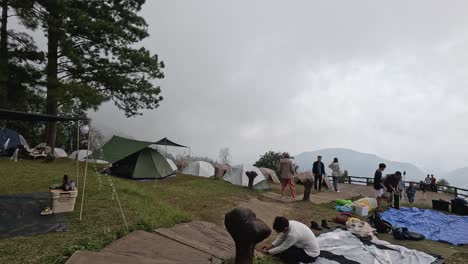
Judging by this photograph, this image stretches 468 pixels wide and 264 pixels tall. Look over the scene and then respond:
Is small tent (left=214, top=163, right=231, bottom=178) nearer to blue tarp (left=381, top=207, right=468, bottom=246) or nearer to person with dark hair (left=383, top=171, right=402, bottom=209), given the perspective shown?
person with dark hair (left=383, top=171, right=402, bottom=209)

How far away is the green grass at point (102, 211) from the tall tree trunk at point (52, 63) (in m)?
3.77

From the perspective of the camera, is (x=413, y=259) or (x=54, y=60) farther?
(x=54, y=60)

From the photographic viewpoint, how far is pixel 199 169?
17.8 m

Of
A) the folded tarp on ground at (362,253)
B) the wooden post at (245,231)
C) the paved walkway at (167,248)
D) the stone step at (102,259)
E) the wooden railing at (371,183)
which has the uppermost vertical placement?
the wooden post at (245,231)

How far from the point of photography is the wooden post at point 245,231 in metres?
2.83

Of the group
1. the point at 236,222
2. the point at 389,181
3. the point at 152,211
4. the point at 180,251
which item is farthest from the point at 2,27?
the point at 389,181

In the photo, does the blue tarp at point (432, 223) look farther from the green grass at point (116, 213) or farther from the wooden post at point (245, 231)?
the wooden post at point (245, 231)

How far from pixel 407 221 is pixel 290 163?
3.87 meters

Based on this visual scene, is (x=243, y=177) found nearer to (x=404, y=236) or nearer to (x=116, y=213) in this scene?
(x=404, y=236)

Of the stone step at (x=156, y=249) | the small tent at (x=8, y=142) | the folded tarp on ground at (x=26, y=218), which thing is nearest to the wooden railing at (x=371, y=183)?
the stone step at (x=156, y=249)

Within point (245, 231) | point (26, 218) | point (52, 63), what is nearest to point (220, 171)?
point (52, 63)

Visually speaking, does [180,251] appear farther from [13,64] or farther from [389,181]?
[13,64]

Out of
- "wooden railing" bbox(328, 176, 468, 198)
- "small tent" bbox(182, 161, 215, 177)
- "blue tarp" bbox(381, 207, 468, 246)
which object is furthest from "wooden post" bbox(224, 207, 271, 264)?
"wooden railing" bbox(328, 176, 468, 198)

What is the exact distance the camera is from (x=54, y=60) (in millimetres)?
14477
